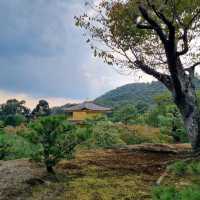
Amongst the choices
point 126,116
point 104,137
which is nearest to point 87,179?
point 104,137

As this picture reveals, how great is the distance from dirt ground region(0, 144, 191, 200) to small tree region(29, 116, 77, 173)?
0.44 metres

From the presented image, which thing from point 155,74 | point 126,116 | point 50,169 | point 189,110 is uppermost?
point 126,116

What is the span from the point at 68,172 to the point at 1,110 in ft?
190

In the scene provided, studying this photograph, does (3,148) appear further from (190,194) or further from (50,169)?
(190,194)

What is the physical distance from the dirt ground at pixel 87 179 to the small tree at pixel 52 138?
0.44 meters

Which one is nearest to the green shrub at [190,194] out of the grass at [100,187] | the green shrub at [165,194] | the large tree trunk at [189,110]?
the green shrub at [165,194]

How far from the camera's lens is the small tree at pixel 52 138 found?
8.09 m

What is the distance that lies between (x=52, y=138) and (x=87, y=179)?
3.56 feet

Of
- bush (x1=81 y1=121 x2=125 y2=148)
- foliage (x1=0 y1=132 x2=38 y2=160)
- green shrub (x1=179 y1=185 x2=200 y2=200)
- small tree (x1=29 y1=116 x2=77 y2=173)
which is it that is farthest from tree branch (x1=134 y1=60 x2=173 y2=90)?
bush (x1=81 y1=121 x2=125 y2=148)

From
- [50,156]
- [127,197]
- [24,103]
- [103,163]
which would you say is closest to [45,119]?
[50,156]

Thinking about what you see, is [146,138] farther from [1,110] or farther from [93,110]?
[1,110]

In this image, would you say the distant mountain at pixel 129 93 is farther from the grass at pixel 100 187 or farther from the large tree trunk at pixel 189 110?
the grass at pixel 100 187

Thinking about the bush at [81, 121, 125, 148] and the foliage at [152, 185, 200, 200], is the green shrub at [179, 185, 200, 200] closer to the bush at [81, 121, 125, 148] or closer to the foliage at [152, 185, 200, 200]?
the foliage at [152, 185, 200, 200]

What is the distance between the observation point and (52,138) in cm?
817
